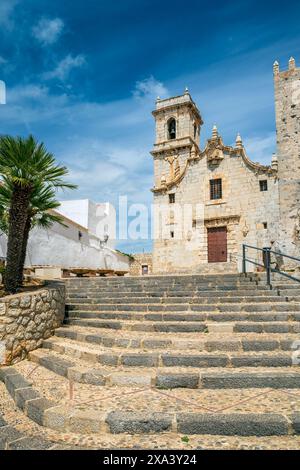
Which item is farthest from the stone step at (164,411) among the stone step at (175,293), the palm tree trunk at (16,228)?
the stone step at (175,293)

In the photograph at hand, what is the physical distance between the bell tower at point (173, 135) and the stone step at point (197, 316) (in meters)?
18.7

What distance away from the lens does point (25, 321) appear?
5914 mm

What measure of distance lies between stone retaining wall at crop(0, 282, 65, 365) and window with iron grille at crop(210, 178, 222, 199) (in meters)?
15.9

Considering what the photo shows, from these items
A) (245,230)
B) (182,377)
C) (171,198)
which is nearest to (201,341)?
Result: (182,377)

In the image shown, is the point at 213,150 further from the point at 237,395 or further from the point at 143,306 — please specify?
the point at 237,395

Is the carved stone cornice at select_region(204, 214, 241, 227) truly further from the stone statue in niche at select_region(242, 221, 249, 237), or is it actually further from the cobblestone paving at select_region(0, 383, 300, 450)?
the cobblestone paving at select_region(0, 383, 300, 450)

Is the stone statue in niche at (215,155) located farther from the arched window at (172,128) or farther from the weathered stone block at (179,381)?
the weathered stone block at (179,381)

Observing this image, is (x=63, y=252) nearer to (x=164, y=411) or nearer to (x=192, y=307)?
(x=192, y=307)

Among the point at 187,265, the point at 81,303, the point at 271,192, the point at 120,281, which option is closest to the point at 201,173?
the point at 271,192

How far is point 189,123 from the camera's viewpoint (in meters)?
25.7

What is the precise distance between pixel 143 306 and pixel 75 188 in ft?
10.4

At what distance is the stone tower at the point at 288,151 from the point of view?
57.7ft

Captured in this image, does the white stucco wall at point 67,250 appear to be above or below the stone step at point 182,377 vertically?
above

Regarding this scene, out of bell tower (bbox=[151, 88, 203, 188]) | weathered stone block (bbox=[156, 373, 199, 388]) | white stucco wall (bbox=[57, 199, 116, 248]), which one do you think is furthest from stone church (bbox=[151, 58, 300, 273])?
weathered stone block (bbox=[156, 373, 199, 388])
